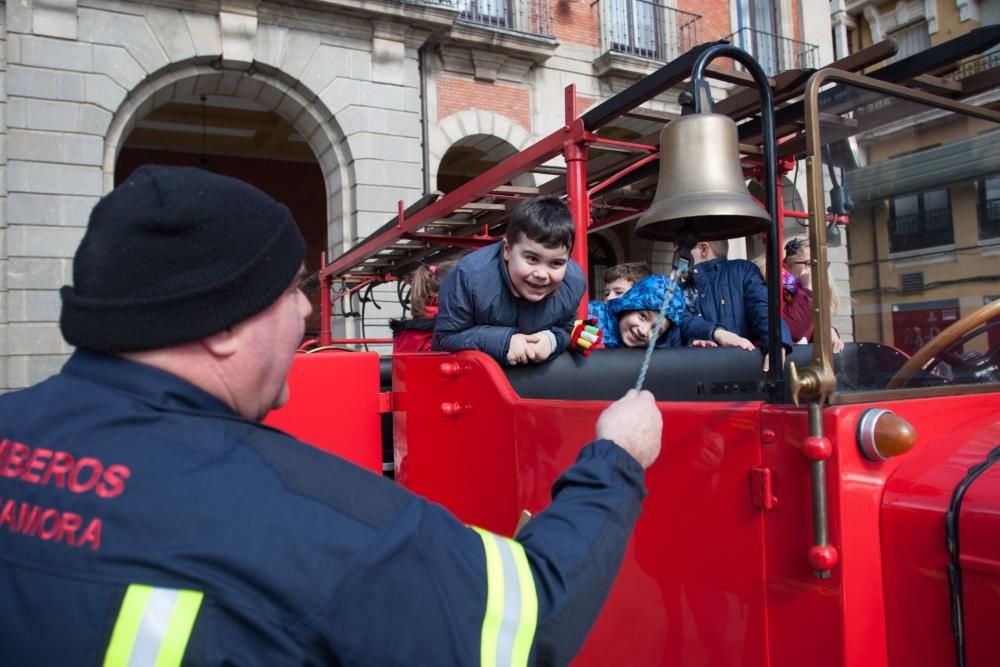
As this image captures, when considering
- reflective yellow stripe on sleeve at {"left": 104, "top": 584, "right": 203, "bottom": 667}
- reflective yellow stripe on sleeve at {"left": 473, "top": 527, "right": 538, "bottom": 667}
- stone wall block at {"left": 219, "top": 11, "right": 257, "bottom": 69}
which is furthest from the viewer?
stone wall block at {"left": 219, "top": 11, "right": 257, "bottom": 69}

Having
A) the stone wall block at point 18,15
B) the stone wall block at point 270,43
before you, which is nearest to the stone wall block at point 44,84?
the stone wall block at point 18,15

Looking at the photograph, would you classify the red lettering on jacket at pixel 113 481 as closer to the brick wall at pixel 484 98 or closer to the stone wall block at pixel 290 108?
the stone wall block at pixel 290 108

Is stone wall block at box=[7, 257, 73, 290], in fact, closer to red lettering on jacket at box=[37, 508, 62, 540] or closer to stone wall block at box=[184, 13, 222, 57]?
stone wall block at box=[184, 13, 222, 57]

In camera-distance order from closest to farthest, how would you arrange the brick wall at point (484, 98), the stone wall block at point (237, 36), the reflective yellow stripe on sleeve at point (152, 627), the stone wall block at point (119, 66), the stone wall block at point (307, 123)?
the reflective yellow stripe on sleeve at point (152, 627) < the stone wall block at point (119, 66) < the stone wall block at point (237, 36) < the stone wall block at point (307, 123) < the brick wall at point (484, 98)

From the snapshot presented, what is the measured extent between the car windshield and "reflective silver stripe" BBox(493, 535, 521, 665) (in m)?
1.17

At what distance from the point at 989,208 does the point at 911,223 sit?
0.21 metres

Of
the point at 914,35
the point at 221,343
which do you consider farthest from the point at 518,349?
the point at 914,35

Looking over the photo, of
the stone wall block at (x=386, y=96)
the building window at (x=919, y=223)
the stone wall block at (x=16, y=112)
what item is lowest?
the building window at (x=919, y=223)

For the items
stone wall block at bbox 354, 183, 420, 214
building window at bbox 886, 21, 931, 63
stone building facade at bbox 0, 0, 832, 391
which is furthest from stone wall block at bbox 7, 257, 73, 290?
building window at bbox 886, 21, 931, 63

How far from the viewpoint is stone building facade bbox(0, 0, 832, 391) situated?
841 cm

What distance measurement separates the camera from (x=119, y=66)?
903 cm

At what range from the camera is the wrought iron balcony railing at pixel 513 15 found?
39.7ft

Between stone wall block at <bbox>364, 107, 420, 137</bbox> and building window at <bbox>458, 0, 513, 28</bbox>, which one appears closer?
stone wall block at <bbox>364, 107, 420, 137</bbox>

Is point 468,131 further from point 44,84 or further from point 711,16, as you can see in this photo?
point 711,16
